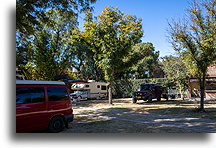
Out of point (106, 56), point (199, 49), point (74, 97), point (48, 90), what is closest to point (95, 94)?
point (74, 97)

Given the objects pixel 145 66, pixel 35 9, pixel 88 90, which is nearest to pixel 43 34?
pixel 35 9

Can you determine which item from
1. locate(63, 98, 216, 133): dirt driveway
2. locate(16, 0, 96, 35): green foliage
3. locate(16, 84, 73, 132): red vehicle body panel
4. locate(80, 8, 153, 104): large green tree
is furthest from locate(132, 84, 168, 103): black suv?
locate(16, 84, 73, 132): red vehicle body panel

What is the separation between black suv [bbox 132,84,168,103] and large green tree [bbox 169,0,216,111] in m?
6.07

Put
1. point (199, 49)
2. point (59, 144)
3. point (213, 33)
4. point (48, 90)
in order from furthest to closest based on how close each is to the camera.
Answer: point (199, 49) < point (213, 33) < point (48, 90) < point (59, 144)

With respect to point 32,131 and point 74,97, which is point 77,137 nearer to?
point 32,131

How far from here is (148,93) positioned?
14.7 m

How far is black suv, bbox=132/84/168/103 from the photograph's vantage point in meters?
14.5

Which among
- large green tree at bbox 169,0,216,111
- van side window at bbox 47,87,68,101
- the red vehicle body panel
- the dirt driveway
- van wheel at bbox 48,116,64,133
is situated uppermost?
large green tree at bbox 169,0,216,111

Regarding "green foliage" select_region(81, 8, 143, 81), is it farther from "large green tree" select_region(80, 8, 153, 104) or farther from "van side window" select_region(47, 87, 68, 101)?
"van side window" select_region(47, 87, 68, 101)

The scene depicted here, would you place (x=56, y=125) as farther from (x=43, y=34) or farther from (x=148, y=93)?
(x=148, y=93)

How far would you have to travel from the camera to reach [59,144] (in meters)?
4.16

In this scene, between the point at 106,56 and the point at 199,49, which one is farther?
the point at 106,56

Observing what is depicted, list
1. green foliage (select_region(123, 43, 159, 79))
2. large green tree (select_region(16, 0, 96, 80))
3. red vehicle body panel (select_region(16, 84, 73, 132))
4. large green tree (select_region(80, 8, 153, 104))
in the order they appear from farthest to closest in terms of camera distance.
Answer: green foliage (select_region(123, 43, 159, 79)), large green tree (select_region(80, 8, 153, 104)), large green tree (select_region(16, 0, 96, 80)), red vehicle body panel (select_region(16, 84, 73, 132))

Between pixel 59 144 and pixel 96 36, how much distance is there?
9344 mm
